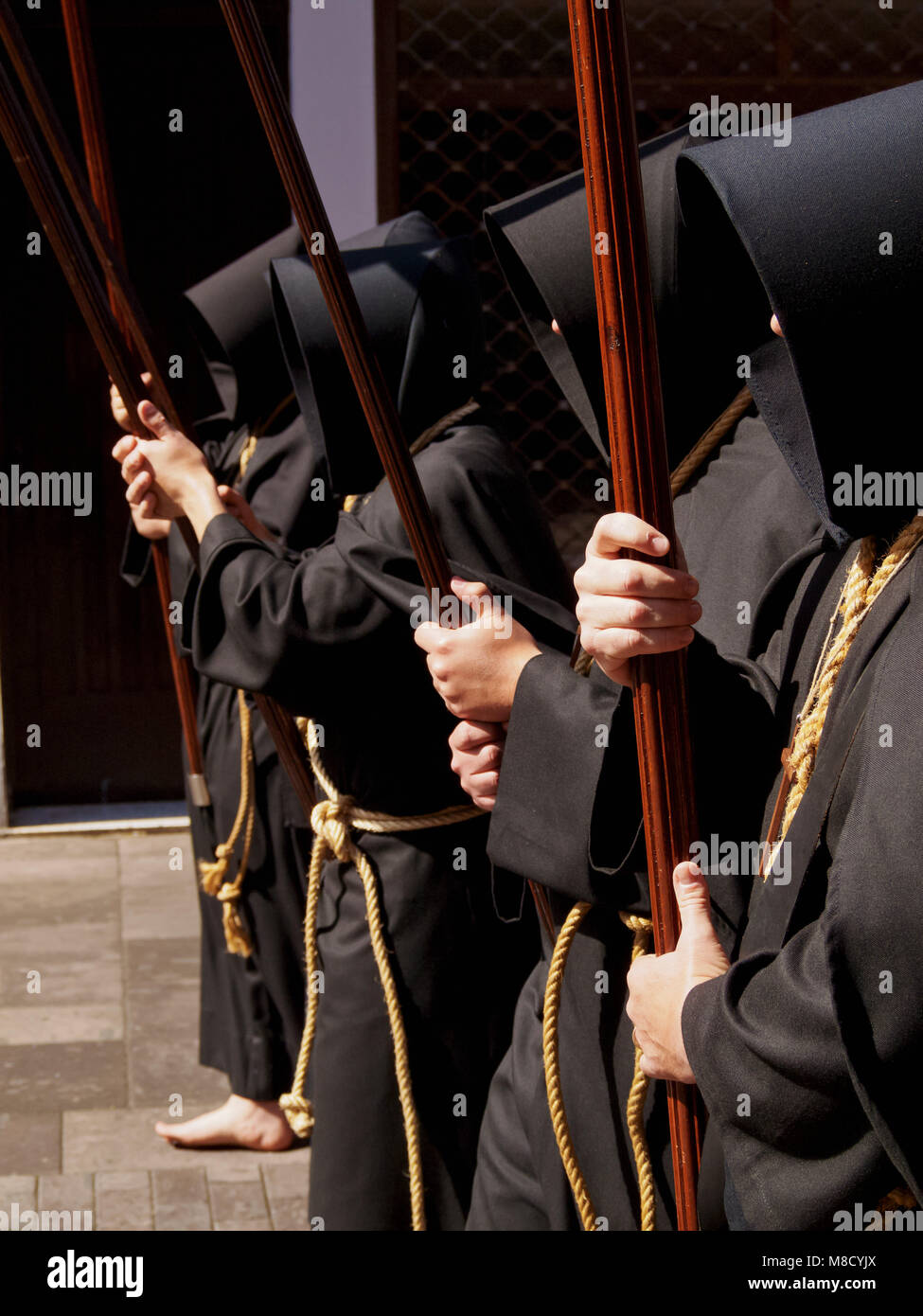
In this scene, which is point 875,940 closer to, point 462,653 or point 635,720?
point 635,720

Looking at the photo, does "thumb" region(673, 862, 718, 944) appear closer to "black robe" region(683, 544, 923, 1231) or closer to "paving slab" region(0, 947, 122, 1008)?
"black robe" region(683, 544, 923, 1231)

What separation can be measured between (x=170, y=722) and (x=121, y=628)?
424 mm

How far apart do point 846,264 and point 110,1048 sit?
3.41m

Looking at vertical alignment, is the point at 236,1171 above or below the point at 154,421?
below

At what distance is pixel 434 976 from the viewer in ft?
7.56

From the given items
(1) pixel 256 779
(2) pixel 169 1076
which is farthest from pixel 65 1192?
(1) pixel 256 779

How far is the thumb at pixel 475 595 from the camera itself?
1719mm

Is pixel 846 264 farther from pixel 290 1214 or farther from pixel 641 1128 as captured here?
pixel 290 1214

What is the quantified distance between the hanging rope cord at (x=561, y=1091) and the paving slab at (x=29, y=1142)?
2.04 m

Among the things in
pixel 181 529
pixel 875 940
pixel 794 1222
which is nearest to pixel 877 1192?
pixel 794 1222

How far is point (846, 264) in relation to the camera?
113 cm

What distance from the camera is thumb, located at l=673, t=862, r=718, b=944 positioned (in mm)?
1308

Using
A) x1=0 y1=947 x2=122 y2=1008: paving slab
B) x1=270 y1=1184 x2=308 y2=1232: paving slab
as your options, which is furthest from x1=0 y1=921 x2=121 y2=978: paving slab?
x1=270 y1=1184 x2=308 y2=1232: paving slab

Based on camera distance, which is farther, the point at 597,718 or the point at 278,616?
the point at 278,616
